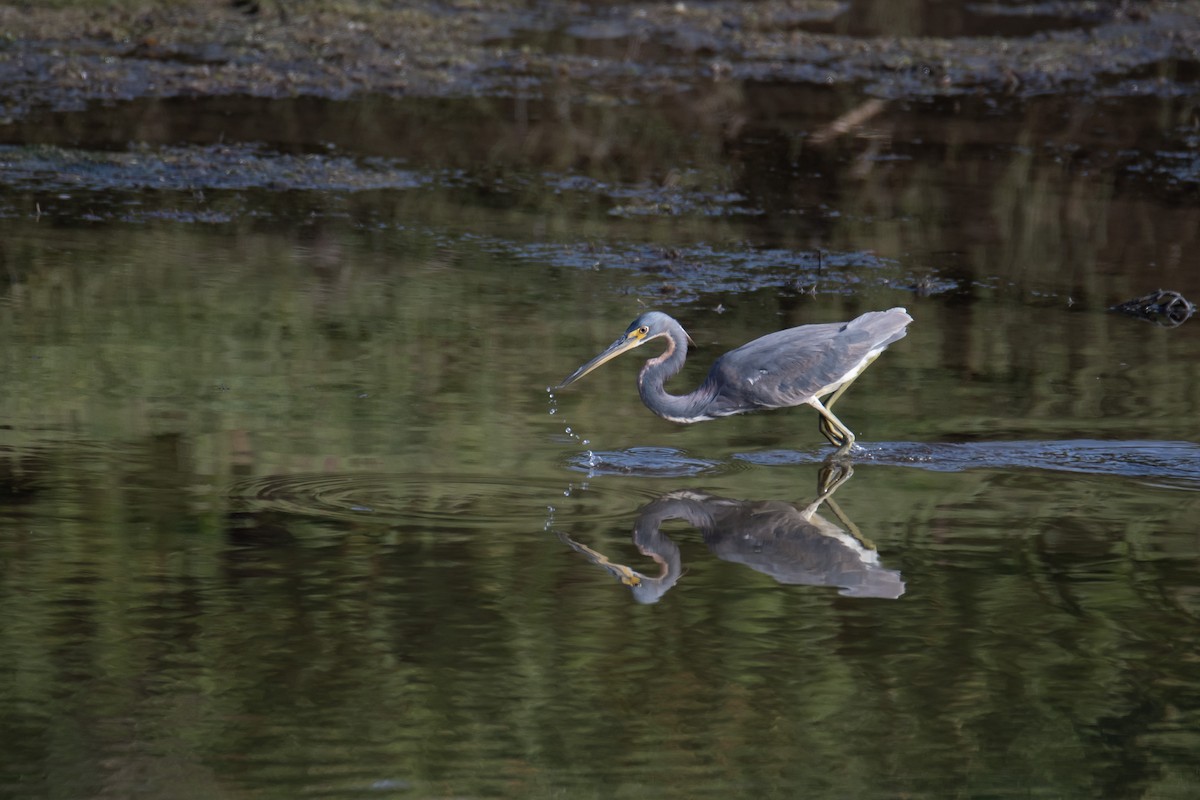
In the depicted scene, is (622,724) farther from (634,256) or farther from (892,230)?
(892,230)

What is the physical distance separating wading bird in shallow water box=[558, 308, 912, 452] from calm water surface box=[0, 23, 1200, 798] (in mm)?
198

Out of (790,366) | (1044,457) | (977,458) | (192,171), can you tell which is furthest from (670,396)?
(192,171)

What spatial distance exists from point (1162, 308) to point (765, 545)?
4453mm

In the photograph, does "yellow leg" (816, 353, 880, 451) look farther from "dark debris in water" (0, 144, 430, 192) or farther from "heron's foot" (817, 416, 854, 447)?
"dark debris in water" (0, 144, 430, 192)

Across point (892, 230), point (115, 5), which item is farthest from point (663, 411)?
point (115, 5)

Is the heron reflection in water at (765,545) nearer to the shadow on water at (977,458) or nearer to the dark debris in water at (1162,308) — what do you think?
the shadow on water at (977,458)

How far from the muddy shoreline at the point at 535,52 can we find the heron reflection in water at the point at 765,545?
30.5 ft

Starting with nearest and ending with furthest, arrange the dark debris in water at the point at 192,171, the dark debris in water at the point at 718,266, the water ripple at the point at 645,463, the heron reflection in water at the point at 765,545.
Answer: the heron reflection in water at the point at 765,545
the water ripple at the point at 645,463
the dark debris in water at the point at 718,266
the dark debris in water at the point at 192,171

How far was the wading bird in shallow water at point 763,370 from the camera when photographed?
7.46 meters

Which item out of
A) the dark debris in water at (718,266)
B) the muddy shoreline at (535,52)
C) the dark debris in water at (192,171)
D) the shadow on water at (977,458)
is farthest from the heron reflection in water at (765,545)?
the muddy shoreline at (535,52)

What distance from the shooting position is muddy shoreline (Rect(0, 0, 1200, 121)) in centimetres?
1584

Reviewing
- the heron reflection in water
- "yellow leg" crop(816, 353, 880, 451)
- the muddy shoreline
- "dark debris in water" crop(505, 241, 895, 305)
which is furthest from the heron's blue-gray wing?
the muddy shoreline

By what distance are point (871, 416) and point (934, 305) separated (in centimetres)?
210

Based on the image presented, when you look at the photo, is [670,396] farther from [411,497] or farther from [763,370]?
[411,497]
